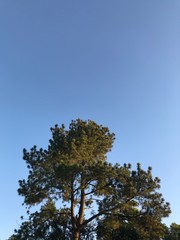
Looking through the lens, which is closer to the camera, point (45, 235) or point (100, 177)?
point (100, 177)

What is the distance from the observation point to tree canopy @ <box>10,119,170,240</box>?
728 inches

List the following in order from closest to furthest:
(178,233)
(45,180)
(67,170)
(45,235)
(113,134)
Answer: (67,170) → (45,180) → (45,235) → (113,134) → (178,233)

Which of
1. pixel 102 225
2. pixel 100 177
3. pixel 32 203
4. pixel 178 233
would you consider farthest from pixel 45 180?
pixel 178 233

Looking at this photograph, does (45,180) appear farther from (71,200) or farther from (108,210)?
(108,210)

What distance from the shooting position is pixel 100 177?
62.5 ft

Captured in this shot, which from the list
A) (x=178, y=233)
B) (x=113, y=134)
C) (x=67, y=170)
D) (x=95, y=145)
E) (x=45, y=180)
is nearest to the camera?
(x=67, y=170)

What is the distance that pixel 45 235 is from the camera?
20.6 m

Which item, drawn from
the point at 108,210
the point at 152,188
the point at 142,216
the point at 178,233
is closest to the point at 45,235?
the point at 108,210

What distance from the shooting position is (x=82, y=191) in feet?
65.3

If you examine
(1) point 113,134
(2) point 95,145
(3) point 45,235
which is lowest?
(3) point 45,235

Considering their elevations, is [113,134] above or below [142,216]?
above

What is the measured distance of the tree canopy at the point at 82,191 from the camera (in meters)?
18.5

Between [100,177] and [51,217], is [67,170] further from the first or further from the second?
[51,217]

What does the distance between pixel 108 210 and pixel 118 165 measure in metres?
3.29
